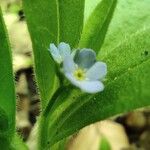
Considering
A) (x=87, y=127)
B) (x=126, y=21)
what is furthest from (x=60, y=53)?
(x=87, y=127)

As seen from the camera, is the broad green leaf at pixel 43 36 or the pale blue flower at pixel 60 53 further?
the broad green leaf at pixel 43 36

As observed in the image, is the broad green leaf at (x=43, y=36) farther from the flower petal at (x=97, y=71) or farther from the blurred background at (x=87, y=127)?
the blurred background at (x=87, y=127)

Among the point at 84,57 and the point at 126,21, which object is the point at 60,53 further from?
the point at 126,21

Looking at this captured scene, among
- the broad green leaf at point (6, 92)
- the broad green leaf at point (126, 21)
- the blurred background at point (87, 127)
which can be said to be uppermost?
the broad green leaf at point (6, 92)

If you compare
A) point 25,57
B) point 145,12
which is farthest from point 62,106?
point 25,57

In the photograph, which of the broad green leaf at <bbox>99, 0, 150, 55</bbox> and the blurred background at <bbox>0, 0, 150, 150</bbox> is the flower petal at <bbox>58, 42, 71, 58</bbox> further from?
the blurred background at <bbox>0, 0, 150, 150</bbox>

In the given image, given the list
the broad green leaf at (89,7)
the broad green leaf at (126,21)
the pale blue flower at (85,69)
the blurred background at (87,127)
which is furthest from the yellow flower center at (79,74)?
the blurred background at (87,127)

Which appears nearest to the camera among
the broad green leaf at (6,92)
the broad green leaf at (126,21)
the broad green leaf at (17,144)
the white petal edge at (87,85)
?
the white petal edge at (87,85)
